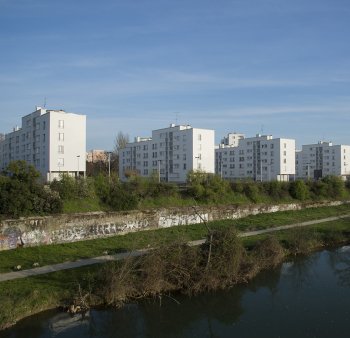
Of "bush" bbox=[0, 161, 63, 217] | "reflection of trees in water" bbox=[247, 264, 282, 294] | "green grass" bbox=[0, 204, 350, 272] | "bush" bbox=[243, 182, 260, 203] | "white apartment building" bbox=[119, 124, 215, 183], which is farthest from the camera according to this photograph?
"white apartment building" bbox=[119, 124, 215, 183]

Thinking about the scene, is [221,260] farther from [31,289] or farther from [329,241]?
[329,241]

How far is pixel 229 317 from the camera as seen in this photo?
49.3 ft

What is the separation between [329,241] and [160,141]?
59.7 m

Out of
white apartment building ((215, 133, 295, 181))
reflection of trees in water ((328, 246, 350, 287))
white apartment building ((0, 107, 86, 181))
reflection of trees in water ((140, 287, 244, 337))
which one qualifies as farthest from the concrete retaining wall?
white apartment building ((215, 133, 295, 181))

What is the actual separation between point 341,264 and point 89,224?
13394 millimetres

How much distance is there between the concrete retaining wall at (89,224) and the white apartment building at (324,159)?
79.4 meters

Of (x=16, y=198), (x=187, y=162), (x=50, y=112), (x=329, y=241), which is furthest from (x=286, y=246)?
(x=187, y=162)

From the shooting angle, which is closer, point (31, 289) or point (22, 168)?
point (31, 289)

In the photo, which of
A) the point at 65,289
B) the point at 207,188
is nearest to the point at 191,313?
the point at 65,289

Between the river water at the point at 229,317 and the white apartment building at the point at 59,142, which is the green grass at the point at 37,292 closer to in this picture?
the river water at the point at 229,317

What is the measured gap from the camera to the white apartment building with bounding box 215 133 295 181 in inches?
3580

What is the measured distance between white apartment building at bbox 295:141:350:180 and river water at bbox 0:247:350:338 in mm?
89153

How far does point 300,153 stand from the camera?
119125 mm

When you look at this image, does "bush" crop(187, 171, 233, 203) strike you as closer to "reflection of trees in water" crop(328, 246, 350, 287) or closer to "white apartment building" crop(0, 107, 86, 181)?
"reflection of trees in water" crop(328, 246, 350, 287)
